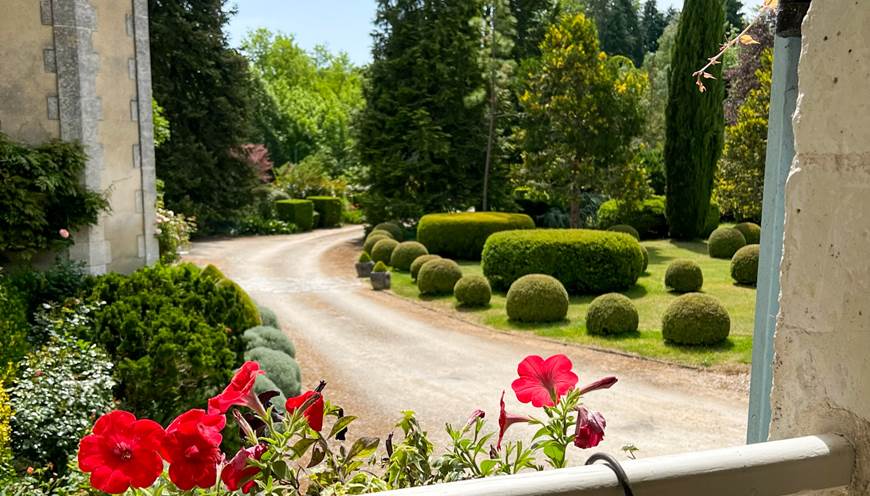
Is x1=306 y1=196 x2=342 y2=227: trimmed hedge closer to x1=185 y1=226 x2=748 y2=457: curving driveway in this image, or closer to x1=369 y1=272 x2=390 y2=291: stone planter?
x1=185 y1=226 x2=748 y2=457: curving driveway

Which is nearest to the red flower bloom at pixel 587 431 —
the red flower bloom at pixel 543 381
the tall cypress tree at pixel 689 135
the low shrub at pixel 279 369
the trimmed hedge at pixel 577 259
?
the red flower bloom at pixel 543 381

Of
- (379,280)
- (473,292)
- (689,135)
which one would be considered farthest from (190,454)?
(689,135)

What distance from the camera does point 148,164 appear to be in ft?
26.7

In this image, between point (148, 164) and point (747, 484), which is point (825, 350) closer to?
point (747, 484)

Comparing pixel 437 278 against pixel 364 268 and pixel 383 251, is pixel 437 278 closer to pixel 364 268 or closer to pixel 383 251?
pixel 364 268

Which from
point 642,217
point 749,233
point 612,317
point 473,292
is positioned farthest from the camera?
point 642,217

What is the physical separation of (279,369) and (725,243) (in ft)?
47.1

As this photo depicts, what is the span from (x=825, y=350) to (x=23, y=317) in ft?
20.4

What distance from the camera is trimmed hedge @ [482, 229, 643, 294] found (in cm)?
1441

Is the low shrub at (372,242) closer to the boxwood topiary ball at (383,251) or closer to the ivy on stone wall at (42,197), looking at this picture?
the boxwood topiary ball at (383,251)

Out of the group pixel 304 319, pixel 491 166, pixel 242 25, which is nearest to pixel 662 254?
pixel 491 166

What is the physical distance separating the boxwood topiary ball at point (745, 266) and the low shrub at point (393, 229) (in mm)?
9589

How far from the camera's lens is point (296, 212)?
Answer: 1088 inches

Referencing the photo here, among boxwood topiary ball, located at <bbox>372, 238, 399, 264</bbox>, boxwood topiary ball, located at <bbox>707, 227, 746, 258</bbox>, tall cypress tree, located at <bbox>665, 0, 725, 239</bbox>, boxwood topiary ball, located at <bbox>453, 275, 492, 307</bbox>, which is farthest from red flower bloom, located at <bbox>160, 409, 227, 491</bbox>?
tall cypress tree, located at <bbox>665, 0, 725, 239</bbox>
